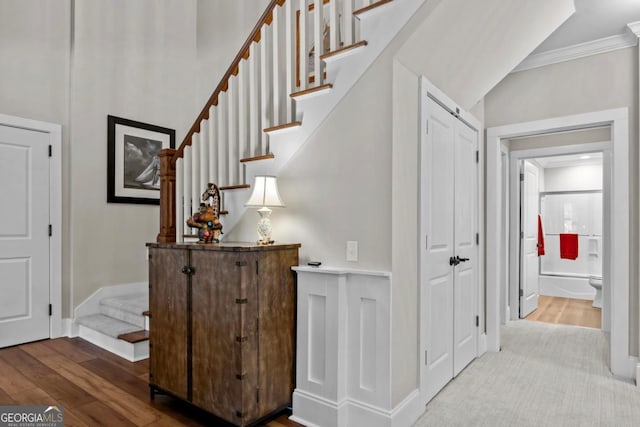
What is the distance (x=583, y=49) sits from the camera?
11.0ft

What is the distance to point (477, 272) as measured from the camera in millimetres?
3514

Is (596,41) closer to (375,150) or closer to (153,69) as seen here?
(375,150)

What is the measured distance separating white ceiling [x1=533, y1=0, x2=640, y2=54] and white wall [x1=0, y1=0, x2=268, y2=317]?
346 cm

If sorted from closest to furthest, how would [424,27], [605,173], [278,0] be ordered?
1. [424,27]
2. [278,0]
3. [605,173]

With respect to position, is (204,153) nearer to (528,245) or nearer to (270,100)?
(270,100)

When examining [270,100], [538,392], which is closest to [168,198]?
[270,100]

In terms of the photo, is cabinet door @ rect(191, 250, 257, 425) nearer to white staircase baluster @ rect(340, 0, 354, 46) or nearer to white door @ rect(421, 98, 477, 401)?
white door @ rect(421, 98, 477, 401)

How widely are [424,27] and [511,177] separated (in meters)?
3.34

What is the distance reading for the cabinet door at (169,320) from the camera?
243 cm

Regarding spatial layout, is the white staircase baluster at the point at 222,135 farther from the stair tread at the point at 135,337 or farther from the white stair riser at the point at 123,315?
the white stair riser at the point at 123,315

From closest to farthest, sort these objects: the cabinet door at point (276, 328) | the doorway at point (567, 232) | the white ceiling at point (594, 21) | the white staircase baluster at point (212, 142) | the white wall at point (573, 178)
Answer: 1. the cabinet door at point (276, 328)
2. the white ceiling at point (594, 21)
3. the white staircase baluster at point (212, 142)
4. the doorway at point (567, 232)
5. the white wall at point (573, 178)

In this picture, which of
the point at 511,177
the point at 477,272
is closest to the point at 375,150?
the point at 477,272

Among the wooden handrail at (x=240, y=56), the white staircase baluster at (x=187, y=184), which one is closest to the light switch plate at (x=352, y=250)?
the white staircase baluster at (x=187, y=184)

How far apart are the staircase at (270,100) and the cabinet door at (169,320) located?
1.18 ft
